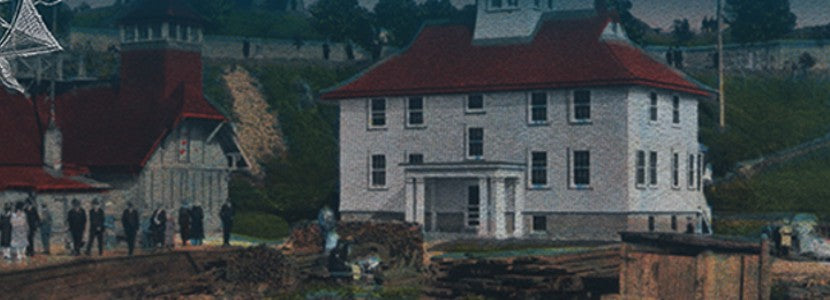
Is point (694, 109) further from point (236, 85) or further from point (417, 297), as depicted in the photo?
point (236, 85)

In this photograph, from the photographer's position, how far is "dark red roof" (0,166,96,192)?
46.8m

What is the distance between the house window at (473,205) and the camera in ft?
186

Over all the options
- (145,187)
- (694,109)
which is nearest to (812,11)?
(694,109)

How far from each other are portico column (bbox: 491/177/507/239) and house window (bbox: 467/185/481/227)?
4.81ft

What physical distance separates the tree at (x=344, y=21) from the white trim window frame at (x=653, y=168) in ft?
131

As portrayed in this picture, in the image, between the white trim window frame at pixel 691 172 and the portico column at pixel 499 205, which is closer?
the portico column at pixel 499 205

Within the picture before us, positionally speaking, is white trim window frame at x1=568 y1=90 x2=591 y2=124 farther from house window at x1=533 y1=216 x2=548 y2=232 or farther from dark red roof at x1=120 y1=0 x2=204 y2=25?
dark red roof at x1=120 y1=0 x2=204 y2=25

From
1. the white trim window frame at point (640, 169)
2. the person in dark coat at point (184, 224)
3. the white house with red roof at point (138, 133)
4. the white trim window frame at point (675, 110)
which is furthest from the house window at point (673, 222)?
the person in dark coat at point (184, 224)

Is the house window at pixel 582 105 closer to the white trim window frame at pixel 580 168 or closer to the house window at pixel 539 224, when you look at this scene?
the white trim window frame at pixel 580 168

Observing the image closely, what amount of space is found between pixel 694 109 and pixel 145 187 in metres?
25.0

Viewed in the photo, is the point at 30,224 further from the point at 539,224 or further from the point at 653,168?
the point at 653,168

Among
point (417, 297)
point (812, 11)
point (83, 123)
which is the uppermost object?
point (812, 11)

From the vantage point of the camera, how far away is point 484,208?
54969 millimetres

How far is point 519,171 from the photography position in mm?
55844
